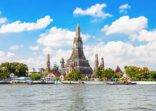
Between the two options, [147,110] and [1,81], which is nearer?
[147,110]

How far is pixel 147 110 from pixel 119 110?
3100 mm

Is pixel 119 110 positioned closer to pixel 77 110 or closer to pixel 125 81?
pixel 77 110

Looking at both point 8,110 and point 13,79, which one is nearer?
point 8,110

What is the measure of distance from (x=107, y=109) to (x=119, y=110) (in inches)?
65.6

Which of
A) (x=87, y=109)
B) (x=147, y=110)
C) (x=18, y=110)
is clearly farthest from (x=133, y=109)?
(x=18, y=110)

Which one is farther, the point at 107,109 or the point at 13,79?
the point at 13,79

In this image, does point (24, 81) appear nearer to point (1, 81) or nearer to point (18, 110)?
point (1, 81)

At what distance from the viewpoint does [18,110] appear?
4353 centimetres

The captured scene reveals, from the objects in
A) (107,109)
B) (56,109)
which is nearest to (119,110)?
(107,109)

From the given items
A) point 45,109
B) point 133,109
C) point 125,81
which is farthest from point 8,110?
point 125,81

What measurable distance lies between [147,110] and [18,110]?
12.6m

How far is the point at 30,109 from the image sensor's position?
44094 mm

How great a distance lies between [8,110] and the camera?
1698 inches

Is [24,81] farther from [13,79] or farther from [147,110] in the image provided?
[147,110]
